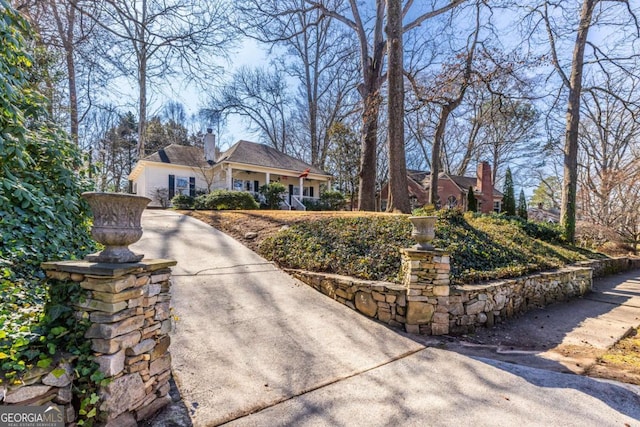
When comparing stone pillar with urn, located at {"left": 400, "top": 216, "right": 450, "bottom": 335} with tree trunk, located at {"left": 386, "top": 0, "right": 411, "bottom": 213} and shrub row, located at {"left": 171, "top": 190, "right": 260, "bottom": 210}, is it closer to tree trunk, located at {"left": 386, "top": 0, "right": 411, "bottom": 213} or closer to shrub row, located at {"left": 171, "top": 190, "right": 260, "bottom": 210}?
tree trunk, located at {"left": 386, "top": 0, "right": 411, "bottom": 213}

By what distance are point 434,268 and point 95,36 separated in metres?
9.87

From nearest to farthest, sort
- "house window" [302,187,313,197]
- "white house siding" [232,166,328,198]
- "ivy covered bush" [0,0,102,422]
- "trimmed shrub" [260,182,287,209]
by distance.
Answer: "ivy covered bush" [0,0,102,422]
"trimmed shrub" [260,182,287,209]
"white house siding" [232,166,328,198]
"house window" [302,187,313,197]

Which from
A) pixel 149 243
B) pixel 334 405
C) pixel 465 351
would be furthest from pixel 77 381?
pixel 149 243

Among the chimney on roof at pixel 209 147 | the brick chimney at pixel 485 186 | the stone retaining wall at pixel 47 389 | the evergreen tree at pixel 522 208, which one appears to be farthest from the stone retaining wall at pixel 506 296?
the brick chimney at pixel 485 186

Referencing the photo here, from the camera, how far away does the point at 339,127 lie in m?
16.7

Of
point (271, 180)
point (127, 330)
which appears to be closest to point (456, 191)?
point (271, 180)

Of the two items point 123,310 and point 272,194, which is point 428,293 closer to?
point 123,310

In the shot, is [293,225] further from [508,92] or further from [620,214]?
[620,214]

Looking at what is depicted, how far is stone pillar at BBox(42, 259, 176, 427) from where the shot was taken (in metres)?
2.05

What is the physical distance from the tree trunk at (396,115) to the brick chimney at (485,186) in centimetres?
1935

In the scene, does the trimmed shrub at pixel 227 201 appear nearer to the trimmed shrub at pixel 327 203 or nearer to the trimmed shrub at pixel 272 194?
the trimmed shrub at pixel 272 194

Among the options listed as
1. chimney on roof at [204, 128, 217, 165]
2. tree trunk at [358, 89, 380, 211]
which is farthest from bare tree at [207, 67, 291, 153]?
tree trunk at [358, 89, 380, 211]

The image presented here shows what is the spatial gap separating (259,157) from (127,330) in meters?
17.2

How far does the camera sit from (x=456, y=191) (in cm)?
2592
